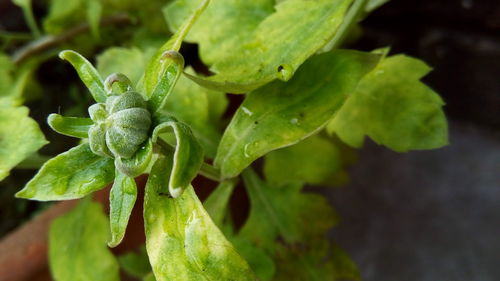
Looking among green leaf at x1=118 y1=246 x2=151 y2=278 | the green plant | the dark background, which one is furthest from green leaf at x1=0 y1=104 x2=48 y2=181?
the dark background

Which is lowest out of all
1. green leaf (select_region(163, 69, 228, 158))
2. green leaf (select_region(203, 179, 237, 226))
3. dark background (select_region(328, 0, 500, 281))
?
dark background (select_region(328, 0, 500, 281))

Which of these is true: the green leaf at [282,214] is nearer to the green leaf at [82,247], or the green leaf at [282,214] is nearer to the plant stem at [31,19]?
the green leaf at [82,247]

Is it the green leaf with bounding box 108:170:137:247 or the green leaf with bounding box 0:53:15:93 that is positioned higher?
the green leaf with bounding box 108:170:137:247

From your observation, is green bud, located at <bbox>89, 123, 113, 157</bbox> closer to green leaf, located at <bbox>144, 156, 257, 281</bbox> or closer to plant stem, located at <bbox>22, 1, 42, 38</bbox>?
green leaf, located at <bbox>144, 156, 257, 281</bbox>

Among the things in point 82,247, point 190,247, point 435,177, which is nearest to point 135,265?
point 82,247

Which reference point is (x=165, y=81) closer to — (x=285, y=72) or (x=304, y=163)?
(x=285, y=72)

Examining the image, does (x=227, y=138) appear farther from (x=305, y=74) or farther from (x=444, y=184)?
(x=444, y=184)

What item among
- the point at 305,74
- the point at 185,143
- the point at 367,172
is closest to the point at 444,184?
the point at 367,172
